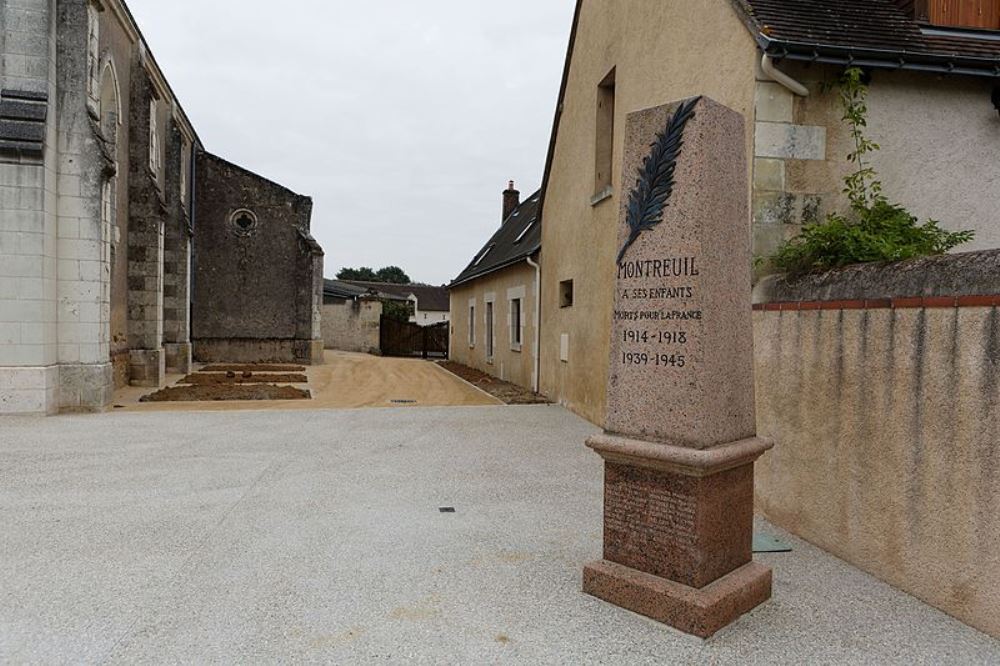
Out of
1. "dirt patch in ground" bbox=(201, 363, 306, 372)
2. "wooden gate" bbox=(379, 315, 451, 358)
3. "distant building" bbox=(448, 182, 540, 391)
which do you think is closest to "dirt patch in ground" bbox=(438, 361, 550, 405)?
"distant building" bbox=(448, 182, 540, 391)

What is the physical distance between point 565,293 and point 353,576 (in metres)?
7.85

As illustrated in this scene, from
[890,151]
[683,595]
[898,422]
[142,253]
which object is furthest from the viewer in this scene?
[142,253]

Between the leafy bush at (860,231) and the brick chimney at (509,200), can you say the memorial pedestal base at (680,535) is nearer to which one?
the leafy bush at (860,231)

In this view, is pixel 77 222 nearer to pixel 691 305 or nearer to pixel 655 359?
pixel 655 359

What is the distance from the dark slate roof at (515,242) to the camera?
1364cm

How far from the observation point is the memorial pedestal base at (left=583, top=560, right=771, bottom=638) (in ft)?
9.83

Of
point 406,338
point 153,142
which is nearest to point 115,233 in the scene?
point 153,142

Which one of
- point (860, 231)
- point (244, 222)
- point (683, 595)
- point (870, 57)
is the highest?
point (244, 222)

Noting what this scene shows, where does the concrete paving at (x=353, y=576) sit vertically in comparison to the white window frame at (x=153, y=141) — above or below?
below

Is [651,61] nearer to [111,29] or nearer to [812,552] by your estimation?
[812,552]

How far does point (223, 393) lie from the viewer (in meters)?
11.9

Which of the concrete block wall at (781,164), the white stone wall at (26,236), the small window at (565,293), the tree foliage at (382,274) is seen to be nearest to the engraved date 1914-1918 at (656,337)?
the concrete block wall at (781,164)

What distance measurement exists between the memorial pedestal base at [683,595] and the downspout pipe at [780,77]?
3.72m

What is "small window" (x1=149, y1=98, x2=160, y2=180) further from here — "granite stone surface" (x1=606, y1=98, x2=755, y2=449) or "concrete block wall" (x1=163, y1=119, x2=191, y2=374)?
"granite stone surface" (x1=606, y1=98, x2=755, y2=449)
